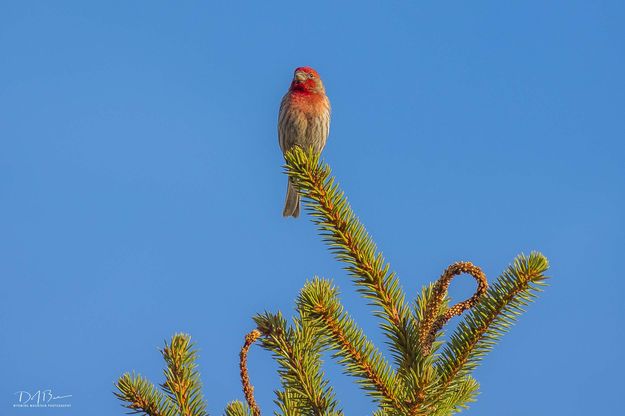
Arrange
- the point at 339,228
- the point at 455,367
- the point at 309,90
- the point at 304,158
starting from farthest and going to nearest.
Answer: the point at 309,90 < the point at 304,158 < the point at 339,228 < the point at 455,367

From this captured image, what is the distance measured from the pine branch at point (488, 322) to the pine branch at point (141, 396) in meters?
1.03

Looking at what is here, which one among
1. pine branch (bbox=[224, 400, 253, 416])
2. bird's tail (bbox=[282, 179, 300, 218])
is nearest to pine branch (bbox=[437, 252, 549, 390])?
pine branch (bbox=[224, 400, 253, 416])

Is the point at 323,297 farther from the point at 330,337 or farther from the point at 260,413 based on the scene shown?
the point at 260,413

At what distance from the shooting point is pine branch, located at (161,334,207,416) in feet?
8.44

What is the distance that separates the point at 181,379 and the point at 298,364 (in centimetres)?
43

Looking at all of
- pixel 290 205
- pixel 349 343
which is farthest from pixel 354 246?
pixel 290 205

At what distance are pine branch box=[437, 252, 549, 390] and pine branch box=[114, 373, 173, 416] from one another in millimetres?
1026

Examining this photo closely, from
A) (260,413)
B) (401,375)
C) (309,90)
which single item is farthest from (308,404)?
(309,90)

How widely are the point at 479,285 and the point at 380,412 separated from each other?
0.62 metres

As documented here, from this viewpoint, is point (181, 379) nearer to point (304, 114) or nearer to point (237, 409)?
point (237, 409)

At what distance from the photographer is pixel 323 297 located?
2609mm

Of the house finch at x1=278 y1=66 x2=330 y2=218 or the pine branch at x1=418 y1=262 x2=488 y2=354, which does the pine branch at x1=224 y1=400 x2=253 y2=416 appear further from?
the house finch at x1=278 y1=66 x2=330 y2=218

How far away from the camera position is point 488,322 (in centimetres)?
255

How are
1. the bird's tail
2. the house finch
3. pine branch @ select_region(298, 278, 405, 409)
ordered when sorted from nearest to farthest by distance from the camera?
pine branch @ select_region(298, 278, 405, 409) < the bird's tail < the house finch
